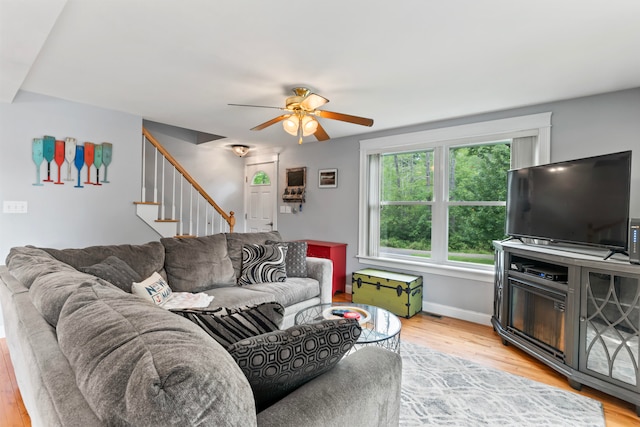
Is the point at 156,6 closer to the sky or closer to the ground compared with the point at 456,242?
closer to the sky

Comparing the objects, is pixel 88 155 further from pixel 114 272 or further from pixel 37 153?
pixel 114 272

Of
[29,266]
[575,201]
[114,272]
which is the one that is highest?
[575,201]

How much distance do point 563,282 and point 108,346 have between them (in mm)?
2790

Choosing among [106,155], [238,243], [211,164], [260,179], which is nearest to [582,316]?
[238,243]

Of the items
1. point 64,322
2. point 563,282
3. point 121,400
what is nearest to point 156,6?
point 64,322

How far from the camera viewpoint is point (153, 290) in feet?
7.25

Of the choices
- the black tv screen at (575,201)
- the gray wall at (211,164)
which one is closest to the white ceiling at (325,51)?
the black tv screen at (575,201)

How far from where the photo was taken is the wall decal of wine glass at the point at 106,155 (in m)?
3.42

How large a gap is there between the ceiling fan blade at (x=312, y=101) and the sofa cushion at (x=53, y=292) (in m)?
2.03

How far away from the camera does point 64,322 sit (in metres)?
0.82

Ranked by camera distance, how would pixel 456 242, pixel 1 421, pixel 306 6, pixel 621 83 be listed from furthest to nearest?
pixel 456 242 → pixel 621 83 → pixel 1 421 → pixel 306 6

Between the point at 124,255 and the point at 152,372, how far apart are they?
229cm

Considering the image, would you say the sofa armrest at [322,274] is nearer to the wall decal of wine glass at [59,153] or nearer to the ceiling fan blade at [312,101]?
the ceiling fan blade at [312,101]

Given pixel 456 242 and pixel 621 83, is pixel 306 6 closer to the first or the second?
pixel 621 83
